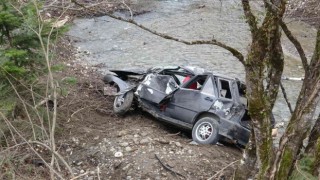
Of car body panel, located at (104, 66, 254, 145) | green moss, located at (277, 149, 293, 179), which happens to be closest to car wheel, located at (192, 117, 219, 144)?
car body panel, located at (104, 66, 254, 145)

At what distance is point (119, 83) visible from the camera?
11.4 meters

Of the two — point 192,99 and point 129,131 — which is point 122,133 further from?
point 192,99

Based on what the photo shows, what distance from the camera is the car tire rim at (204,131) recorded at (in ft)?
31.4

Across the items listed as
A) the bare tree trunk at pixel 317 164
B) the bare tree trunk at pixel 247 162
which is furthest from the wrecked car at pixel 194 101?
the bare tree trunk at pixel 317 164

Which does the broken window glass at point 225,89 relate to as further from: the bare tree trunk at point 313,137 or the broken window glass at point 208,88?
the bare tree trunk at point 313,137

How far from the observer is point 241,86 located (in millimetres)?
9711

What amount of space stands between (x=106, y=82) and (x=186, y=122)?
283 cm

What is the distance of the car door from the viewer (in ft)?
31.7

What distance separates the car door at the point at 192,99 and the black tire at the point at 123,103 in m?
0.88

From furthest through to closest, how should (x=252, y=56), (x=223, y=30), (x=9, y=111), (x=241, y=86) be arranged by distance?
(x=223, y=30), (x=241, y=86), (x=9, y=111), (x=252, y=56)

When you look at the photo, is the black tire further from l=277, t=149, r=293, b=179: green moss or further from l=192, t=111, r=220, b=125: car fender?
l=277, t=149, r=293, b=179: green moss

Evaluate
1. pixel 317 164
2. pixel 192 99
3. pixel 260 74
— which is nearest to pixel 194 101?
pixel 192 99

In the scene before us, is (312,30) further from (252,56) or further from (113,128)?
(252,56)

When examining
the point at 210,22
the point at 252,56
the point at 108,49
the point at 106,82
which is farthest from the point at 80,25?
the point at 252,56
